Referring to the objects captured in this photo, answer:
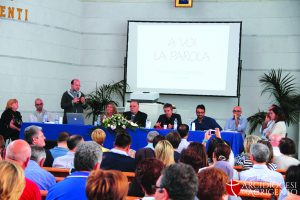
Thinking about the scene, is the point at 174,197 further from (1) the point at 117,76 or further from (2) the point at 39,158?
(1) the point at 117,76

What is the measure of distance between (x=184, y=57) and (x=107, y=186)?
9.69m

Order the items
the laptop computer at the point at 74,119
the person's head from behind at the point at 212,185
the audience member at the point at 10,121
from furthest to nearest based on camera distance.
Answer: the audience member at the point at 10,121 → the laptop computer at the point at 74,119 → the person's head from behind at the point at 212,185

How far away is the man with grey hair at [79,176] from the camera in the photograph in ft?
10.3

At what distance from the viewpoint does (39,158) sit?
4.20m

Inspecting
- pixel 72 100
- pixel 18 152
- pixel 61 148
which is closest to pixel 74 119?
pixel 72 100

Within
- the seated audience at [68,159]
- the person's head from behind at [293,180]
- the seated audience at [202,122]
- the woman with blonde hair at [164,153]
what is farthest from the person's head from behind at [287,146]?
the seated audience at [202,122]

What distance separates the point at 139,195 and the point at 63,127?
5.03 metres

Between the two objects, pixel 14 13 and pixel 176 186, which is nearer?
pixel 176 186

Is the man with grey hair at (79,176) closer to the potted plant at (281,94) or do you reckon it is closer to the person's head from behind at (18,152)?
the person's head from behind at (18,152)

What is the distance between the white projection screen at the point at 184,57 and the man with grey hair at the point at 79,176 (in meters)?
8.53

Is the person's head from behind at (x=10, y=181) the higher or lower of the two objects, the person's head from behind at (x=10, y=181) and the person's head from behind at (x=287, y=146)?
the higher

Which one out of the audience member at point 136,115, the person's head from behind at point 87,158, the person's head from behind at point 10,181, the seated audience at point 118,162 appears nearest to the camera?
the person's head from behind at point 10,181

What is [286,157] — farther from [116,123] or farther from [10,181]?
[10,181]

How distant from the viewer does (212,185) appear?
2.77 m
